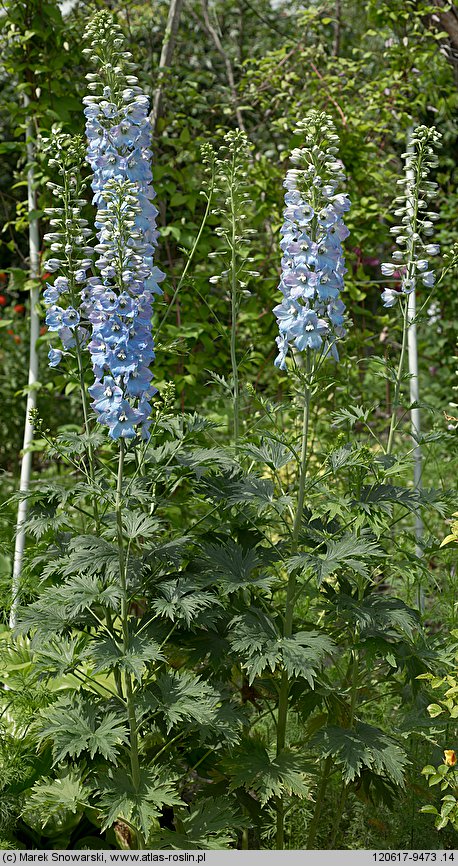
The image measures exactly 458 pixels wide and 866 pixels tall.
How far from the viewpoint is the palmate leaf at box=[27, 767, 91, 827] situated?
226 cm

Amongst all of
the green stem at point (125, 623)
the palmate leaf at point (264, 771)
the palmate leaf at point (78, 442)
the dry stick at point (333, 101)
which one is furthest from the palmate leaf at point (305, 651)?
the dry stick at point (333, 101)

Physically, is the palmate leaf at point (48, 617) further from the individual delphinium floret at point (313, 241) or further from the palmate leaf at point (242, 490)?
the individual delphinium floret at point (313, 241)

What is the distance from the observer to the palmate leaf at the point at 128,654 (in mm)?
2104

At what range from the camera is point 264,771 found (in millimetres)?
2273

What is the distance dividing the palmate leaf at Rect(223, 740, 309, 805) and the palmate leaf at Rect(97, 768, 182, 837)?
0.52 ft

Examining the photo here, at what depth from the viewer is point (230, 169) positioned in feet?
9.14

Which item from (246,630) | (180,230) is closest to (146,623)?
(246,630)

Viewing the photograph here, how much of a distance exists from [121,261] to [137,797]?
49.3 inches

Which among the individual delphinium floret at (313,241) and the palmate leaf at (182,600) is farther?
the individual delphinium floret at (313,241)

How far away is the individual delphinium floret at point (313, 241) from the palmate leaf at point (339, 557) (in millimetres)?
483

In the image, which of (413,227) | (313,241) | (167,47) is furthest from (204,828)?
(167,47)

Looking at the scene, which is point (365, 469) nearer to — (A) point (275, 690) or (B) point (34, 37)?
(A) point (275, 690)

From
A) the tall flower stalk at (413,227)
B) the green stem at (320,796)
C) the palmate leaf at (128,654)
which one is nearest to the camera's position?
the palmate leaf at (128,654)

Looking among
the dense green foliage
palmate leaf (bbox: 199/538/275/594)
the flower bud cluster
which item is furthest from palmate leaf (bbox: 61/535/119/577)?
the flower bud cluster
